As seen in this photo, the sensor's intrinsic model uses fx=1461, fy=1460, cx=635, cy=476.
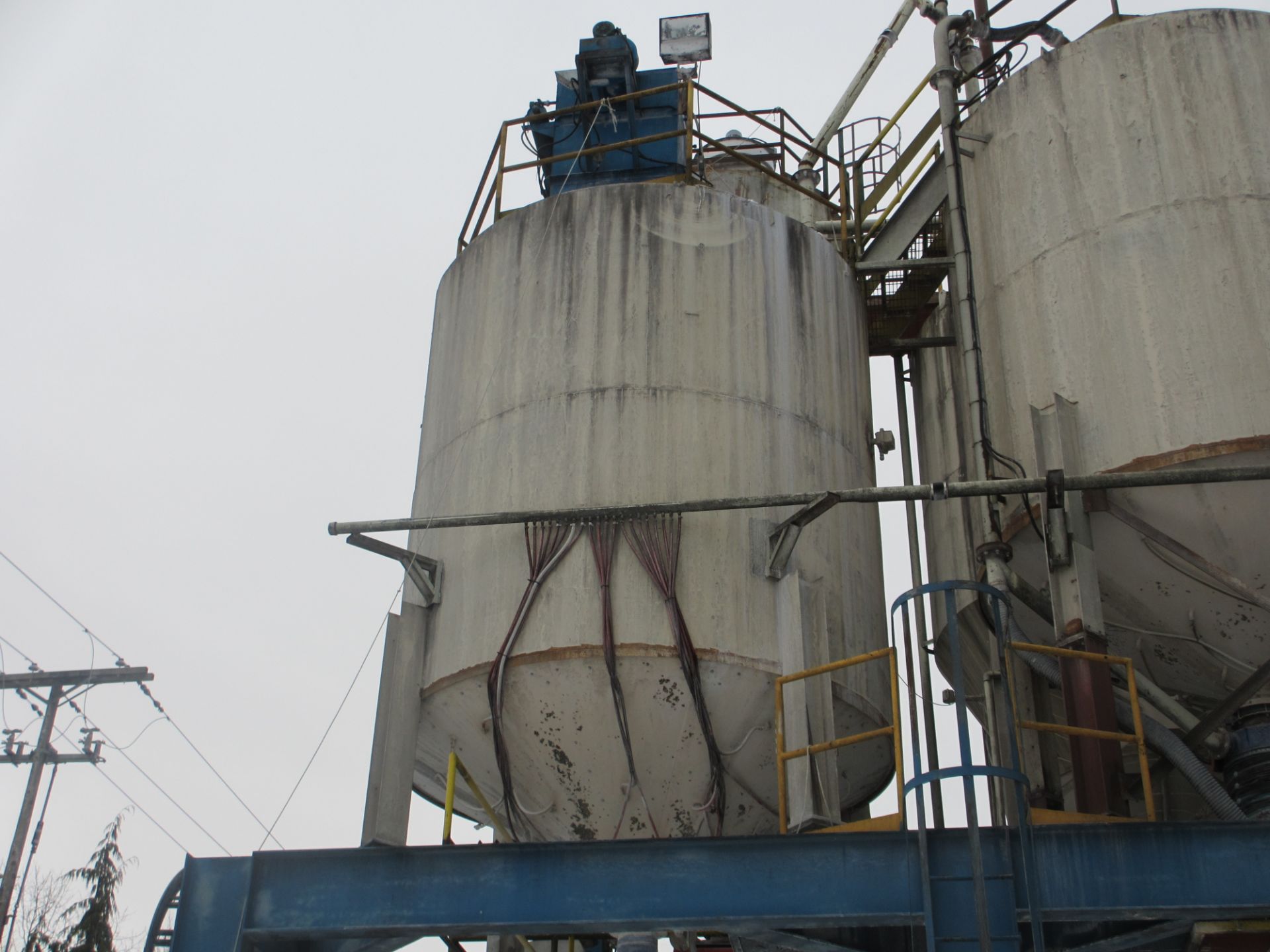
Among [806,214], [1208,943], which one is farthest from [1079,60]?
[1208,943]

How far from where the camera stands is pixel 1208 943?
816 centimetres

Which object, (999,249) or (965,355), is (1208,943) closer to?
(965,355)

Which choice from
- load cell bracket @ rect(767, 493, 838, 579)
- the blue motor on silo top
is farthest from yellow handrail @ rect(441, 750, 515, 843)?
the blue motor on silo top

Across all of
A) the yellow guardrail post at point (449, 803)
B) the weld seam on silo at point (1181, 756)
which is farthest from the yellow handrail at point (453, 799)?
the weld seam on silo at point (1181, 756)

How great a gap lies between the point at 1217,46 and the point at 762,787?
7.18 metres

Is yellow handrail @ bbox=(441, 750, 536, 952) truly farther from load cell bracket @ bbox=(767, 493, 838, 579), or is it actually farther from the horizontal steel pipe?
load cell bracket @ bbox=(767, 493, 838, 579)

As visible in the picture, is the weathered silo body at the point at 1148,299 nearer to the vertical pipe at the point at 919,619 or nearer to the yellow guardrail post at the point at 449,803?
the vertical pipe at the point at 919,619

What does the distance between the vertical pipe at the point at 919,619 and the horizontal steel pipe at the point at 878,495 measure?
94cm

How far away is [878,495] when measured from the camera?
10.8 meters

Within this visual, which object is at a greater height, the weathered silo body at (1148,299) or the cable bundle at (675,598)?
the weathered silo body at (1148,299)

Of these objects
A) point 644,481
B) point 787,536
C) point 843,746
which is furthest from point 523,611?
point 843,746

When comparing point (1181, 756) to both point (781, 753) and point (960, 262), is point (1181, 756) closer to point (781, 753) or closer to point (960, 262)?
point (781, 753)

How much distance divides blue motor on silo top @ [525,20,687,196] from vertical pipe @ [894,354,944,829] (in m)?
3.35

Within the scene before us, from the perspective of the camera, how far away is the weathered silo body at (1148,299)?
35.1 feet
